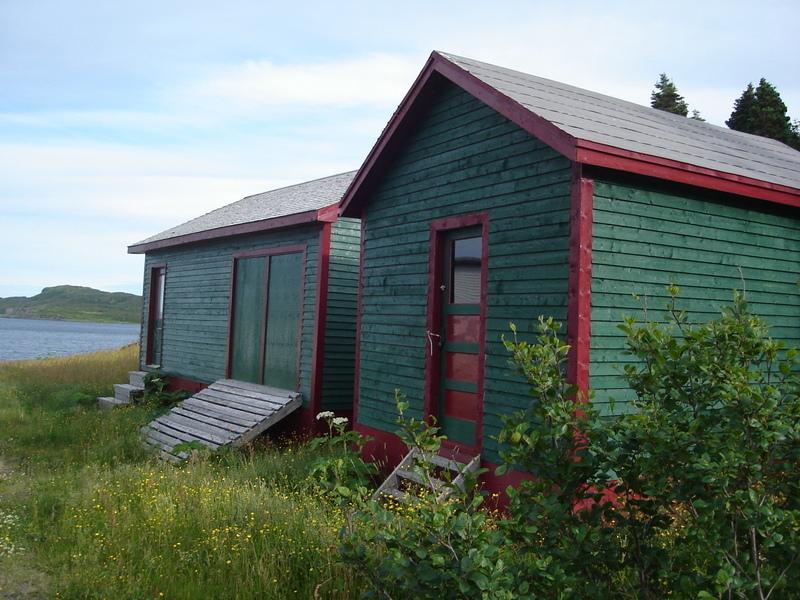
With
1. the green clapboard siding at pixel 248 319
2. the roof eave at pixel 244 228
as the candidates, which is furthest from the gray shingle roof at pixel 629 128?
the green clapboard siding at pixel 248 319

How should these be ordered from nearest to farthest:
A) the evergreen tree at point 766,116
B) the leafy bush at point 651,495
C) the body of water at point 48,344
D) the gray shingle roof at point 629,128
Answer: the leafy bush at point 651,495 → the gray shingle roof at point 629,128 → the evergreen tree at point 766,116 → the body of water at point 48,344

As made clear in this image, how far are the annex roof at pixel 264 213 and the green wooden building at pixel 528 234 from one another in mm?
2254

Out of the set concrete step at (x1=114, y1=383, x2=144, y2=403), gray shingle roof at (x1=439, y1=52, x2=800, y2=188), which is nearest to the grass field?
gray shingle roof at (x1=439, y1=52, x2=800, y2=188)

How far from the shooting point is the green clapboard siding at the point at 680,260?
263 inches

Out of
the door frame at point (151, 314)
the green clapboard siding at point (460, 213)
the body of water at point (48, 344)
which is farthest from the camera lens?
the body of water at point (48, 344)

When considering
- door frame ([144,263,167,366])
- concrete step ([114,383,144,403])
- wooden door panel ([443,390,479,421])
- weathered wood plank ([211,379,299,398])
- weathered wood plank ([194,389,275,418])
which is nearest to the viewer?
wooden door panel ([443,390,479,421])

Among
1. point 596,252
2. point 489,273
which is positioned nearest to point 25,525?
point 489,273

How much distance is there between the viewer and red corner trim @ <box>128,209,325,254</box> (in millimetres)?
11375

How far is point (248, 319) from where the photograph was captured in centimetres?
1335

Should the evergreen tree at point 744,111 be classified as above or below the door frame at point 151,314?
above

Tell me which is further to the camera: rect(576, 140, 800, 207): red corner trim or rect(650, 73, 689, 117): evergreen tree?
rect(650, 73, 689, 117): evergreen tree

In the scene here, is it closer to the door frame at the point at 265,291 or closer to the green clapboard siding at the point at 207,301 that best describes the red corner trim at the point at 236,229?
the green clapboard siding at the point at 207,301

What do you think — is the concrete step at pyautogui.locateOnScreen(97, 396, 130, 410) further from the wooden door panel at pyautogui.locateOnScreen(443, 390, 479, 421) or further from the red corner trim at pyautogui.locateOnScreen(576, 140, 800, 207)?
the red corner trim at pyautogui.locateOnScreen(576, 140, 800, 207)

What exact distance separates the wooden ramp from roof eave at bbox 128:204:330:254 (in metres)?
2.76
